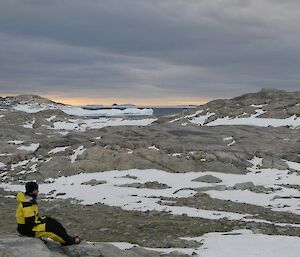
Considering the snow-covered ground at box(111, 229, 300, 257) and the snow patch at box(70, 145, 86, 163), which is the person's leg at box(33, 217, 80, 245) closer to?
the snow-covered ground at box(111, 229, 300, 257)

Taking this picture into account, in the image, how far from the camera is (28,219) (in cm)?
1241

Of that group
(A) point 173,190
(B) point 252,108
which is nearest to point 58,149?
(A) point 173,190

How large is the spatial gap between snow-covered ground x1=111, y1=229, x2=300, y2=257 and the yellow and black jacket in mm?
4555

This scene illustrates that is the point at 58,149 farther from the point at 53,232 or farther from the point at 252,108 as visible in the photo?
the point at 53,232

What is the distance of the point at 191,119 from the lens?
6062cm

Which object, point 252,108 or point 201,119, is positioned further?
point 201,119

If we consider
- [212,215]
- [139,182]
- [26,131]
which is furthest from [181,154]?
[26,131]

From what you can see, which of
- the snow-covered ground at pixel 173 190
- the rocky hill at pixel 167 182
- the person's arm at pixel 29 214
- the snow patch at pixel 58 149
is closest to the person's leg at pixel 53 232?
the person's arm at pixel 29 214

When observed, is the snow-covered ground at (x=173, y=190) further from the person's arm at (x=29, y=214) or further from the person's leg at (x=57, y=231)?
the person's arm at (x=29, y=214)

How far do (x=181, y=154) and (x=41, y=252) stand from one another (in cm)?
2434

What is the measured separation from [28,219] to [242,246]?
721 cm

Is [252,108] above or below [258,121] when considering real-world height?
above

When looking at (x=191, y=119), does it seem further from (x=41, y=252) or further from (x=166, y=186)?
(x=41, y=252)

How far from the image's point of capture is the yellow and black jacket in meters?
12.4
